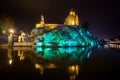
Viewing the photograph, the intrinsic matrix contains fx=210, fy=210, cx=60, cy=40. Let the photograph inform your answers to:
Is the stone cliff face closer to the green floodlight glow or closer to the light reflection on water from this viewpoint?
the green floodlight glow

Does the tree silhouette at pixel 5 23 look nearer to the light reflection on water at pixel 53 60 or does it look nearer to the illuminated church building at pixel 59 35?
the illuminated church building at pixel 59 35

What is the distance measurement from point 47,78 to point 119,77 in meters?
5.31

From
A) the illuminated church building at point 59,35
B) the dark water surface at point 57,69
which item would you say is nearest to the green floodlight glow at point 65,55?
the dark water surface at point 57,69

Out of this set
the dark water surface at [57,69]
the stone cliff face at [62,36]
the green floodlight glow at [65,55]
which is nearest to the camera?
the dark water surface at [57,69]

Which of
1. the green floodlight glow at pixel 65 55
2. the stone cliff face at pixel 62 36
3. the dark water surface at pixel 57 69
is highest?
the stone cliff face at pixel 62 36

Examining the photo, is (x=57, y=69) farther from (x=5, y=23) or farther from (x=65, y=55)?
(x=5, y=23)

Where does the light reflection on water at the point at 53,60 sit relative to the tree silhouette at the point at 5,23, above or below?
below

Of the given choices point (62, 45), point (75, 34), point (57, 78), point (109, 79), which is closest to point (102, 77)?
point (109, 79)

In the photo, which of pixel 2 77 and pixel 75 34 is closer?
pixel 2 77

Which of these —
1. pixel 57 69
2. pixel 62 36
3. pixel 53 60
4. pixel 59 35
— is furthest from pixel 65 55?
pixel 59 35

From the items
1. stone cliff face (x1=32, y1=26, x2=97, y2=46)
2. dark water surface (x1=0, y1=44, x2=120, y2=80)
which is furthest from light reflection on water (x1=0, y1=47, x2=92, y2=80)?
stone cliff face (x1=32, y1=26, x2=97, y2=46)

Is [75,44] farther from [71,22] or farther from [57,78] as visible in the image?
[57,78]

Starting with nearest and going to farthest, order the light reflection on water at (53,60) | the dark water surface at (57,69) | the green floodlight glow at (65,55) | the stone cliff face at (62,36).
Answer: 1. the dark water surface at (57,69)
2. the light reflection on water at (53,60)
3. the green floodlight glow at (65,55)
4. the stone cliff face at (62,36)

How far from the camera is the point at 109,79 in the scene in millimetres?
14844
